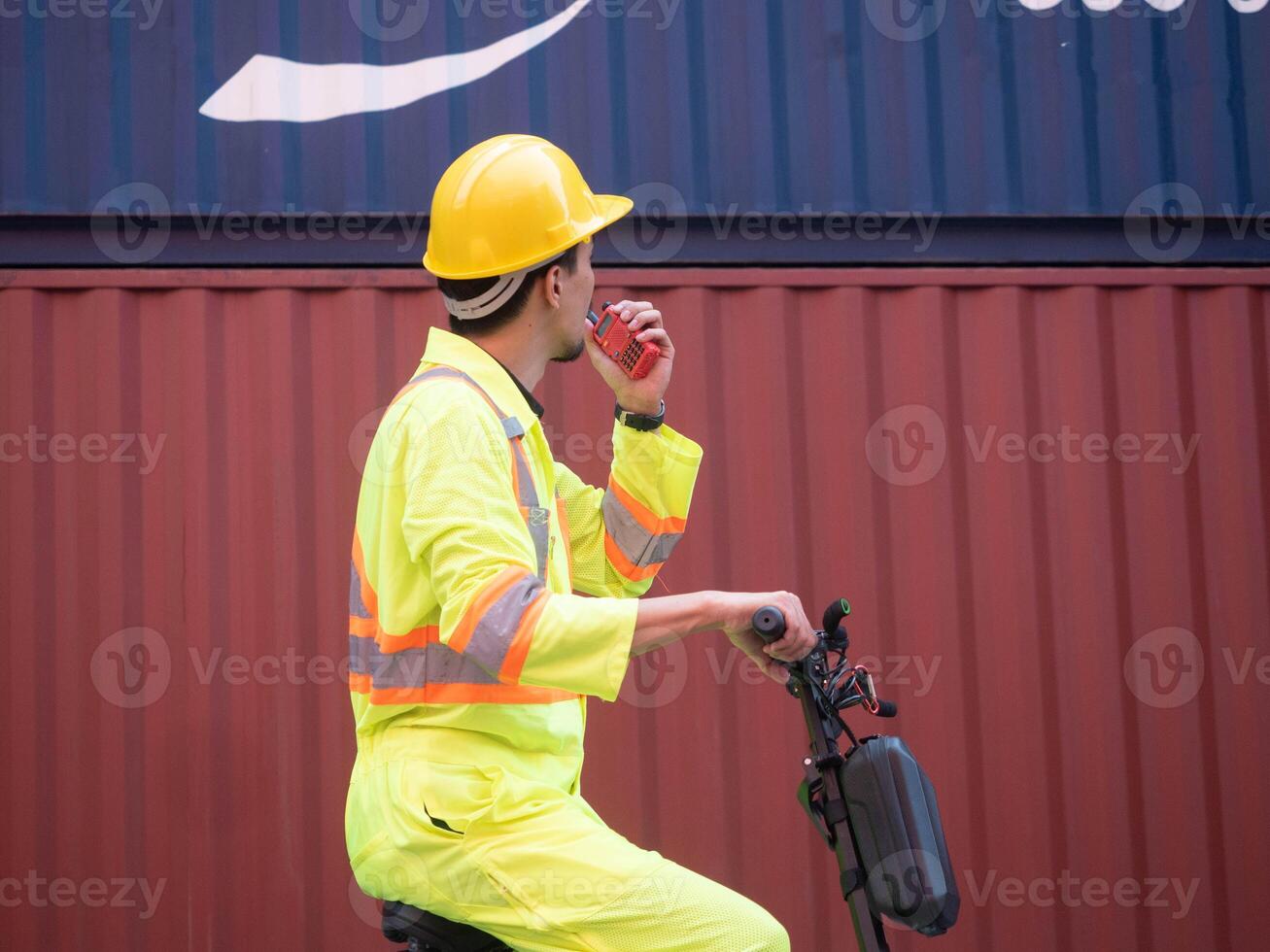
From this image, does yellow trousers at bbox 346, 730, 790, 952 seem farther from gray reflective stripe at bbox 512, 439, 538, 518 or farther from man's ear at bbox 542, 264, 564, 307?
man's ear at bbox 542, 264, 564, 307

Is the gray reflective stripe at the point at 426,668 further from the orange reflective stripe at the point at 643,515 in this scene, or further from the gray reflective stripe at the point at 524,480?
the orange reflective stripe at the point at 643,515

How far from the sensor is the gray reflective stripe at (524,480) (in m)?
2.41

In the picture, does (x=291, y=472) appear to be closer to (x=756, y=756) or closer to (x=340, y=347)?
(x=340, y=347)

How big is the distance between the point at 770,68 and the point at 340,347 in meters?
2.08

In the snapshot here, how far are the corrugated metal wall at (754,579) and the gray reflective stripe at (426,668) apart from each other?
2.70m

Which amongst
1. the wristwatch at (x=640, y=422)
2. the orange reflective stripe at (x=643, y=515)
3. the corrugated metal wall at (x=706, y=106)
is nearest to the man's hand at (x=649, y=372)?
the wristwatch at (x=640, y=422)

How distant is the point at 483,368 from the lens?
2533 millimetres

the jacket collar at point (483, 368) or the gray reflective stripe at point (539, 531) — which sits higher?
the jacket collar at point (483, 368)

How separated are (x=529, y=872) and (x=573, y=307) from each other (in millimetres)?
1126

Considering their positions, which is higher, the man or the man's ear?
the man's ear

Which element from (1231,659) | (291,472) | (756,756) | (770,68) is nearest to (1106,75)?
(770,68)

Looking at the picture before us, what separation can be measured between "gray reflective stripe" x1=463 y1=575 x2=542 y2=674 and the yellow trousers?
0.25 metres

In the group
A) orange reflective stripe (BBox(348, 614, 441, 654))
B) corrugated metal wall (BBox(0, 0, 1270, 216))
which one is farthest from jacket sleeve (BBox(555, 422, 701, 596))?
corrugated metal wall (BBox(0, 0, 1270, 216))

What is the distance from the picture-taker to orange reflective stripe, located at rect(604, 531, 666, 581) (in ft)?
9.86
